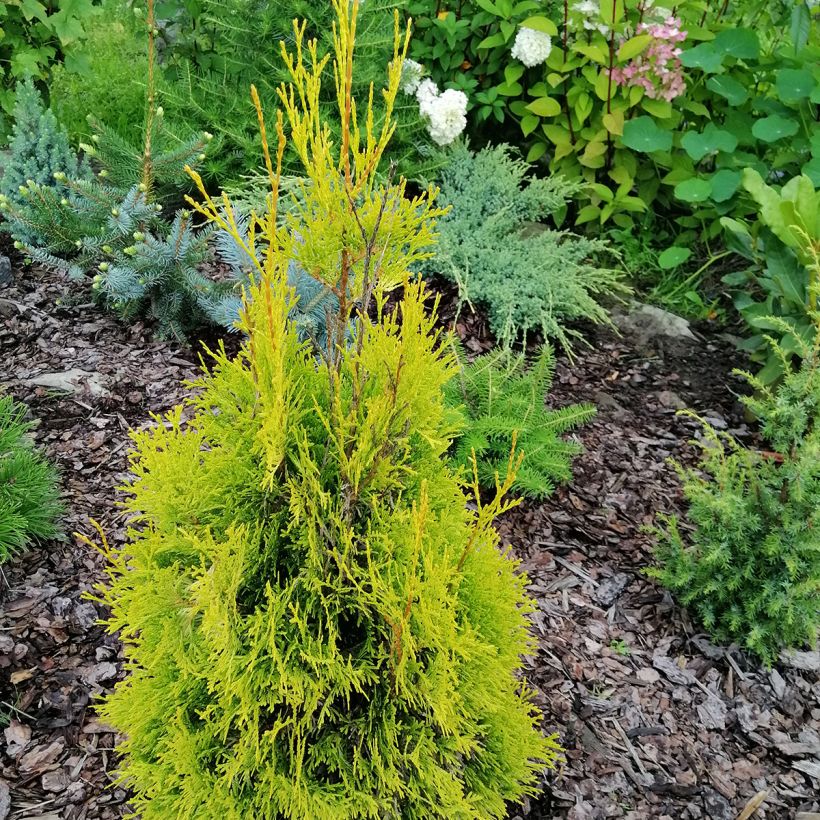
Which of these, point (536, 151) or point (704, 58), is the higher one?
point (704, 58)

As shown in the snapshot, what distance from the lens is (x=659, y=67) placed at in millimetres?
4031

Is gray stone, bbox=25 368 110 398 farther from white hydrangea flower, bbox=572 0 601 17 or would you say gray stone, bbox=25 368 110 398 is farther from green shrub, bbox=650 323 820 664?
white hydrangea flower, bbox=572 0 601 17

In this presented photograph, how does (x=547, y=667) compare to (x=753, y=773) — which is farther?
(x=547, y=667)

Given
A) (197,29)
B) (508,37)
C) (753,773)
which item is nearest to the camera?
(753,773)

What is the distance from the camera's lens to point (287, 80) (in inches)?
157

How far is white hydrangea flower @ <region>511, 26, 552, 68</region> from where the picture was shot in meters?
4.11

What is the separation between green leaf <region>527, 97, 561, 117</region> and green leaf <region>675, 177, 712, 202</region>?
2.86 ft

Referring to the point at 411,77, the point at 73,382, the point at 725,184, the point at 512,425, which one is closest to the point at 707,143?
the point at 725,184

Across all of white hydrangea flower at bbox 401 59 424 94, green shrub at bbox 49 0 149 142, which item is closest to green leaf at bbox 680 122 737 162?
white hydrangea flower at bbox 401 59 424 94

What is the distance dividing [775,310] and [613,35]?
1.74 meters

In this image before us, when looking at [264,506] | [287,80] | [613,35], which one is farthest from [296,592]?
[613,35]

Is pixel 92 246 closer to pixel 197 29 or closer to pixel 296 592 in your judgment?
pixel 197 29

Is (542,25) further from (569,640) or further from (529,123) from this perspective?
(569,640)

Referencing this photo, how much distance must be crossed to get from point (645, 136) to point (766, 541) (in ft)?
8.45
